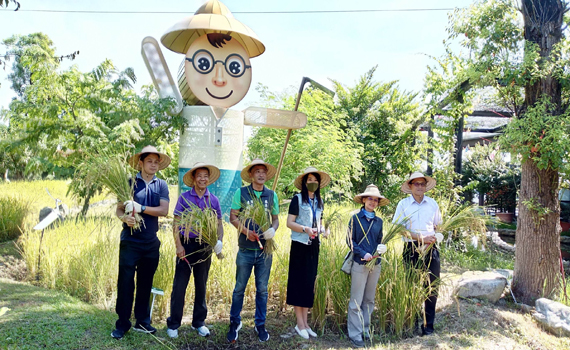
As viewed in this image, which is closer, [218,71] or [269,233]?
[269,233]

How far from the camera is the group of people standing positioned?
3.61 meters

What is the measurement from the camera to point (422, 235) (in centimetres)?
411

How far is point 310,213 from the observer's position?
396 cm

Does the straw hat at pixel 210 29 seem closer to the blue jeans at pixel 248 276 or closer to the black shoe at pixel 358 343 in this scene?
the blue jeans at pixel 248 276

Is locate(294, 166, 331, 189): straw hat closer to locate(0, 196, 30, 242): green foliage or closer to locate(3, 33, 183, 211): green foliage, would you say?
locate(3, 33, 183, 211): green foliage

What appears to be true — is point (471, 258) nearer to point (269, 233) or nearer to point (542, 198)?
point (542, 198)

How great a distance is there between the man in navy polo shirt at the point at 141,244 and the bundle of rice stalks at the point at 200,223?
0.71ft

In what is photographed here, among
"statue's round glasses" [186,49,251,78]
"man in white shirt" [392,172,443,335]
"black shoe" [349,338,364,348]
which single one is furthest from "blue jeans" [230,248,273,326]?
"statue's round glasses" [186,49,251,78]

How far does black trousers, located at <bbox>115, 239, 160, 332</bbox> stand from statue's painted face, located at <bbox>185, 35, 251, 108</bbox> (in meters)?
2.74

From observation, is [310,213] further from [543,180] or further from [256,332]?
[543,180]

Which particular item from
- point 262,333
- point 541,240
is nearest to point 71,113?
point 262,333

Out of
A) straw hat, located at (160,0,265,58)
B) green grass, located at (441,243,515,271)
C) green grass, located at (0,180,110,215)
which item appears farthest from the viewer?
green grass, located at (0,180,110,215)

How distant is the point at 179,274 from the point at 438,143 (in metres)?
6.36

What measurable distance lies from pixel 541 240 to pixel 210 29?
514 centimetres
